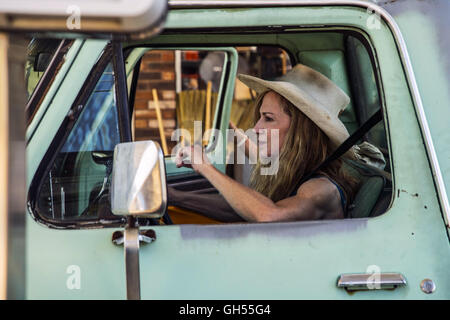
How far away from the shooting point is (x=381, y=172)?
91.7 inches

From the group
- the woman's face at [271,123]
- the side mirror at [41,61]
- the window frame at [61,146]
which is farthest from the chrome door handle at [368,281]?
the side mirror at [41,61]

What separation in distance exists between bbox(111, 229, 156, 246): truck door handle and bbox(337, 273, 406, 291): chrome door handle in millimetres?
485

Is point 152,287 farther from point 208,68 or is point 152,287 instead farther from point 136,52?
point 208,68

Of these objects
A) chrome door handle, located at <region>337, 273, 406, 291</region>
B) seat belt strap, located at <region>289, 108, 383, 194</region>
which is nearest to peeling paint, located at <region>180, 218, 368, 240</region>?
chrome door handle, located at <region>337, 273, 406, 291</region>

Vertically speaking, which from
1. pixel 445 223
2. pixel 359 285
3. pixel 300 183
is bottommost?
pixel 359 285

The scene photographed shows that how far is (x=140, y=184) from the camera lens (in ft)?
4.64

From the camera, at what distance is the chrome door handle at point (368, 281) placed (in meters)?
1.74

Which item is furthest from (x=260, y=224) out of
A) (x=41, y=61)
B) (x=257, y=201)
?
(x=41, y=61)

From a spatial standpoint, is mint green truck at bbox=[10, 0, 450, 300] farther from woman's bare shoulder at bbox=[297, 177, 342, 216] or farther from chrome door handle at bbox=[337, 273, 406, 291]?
woman's bare shoulder at bbox=[297, 177, 342, 216]

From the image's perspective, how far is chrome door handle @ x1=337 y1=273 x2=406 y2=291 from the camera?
1742 millimetres

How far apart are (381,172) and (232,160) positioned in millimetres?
1463

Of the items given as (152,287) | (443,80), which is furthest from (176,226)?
(443,80)

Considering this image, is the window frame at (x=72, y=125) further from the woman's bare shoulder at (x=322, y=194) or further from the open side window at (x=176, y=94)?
the open side window at (x=176, y=94)
